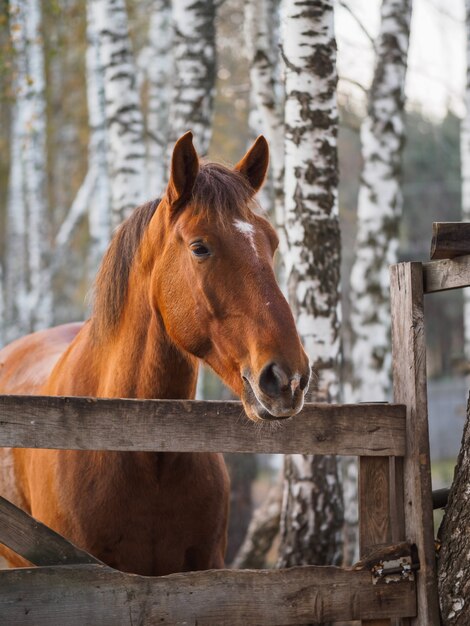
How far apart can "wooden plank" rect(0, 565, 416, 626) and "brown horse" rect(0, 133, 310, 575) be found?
54 centimetres

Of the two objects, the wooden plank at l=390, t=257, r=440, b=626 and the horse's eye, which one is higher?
the horse's eye

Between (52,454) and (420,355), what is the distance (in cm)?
184

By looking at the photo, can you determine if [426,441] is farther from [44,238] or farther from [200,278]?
[44,238]

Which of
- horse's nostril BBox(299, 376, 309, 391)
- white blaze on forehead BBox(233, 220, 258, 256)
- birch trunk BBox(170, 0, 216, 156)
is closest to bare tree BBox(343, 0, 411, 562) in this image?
birch trunk BBox(170, 0, 216, 156)

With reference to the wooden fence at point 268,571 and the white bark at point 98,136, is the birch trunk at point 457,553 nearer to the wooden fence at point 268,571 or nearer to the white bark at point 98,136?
the wooden fence at point 268,571

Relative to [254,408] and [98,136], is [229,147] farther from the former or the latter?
[254,408]

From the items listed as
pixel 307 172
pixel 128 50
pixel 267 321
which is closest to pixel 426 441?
pixel 267 321

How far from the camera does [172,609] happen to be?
334cm

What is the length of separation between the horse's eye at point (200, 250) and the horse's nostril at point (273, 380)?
66 centimetres

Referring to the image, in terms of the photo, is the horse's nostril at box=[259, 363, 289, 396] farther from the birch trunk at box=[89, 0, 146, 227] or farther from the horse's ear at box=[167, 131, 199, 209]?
the birch trunk at box=[89, 0, 146, 227]

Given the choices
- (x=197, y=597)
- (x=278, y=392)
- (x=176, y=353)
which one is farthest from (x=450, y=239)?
(x=197, y=597)

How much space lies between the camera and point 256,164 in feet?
13.5

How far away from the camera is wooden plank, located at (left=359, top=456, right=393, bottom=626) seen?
377cm

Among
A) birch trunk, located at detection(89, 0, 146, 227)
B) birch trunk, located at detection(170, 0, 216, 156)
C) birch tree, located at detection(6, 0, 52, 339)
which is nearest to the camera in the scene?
birch trunk, located at detection(170, 0, 216, 156)
